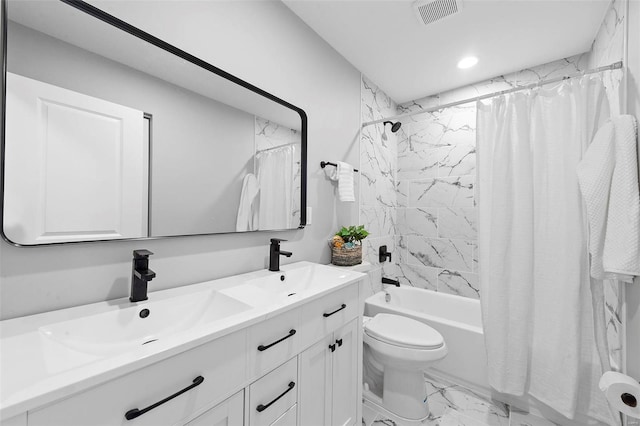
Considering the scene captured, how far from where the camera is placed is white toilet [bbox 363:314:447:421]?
5.20 ft

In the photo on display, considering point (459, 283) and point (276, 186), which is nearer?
point (276, 186)

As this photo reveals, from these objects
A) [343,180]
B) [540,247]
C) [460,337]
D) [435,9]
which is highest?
[435,9]

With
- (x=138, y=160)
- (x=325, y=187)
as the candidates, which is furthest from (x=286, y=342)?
(x=325, y=187)

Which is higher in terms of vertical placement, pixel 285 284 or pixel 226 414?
pixel 285 284

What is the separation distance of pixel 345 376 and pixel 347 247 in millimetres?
826

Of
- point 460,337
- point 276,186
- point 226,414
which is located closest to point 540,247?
point 460,337

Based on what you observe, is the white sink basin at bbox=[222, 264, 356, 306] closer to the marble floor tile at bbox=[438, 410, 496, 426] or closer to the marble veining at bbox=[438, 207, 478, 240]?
the marble floor tile at bbox=[438, 410, 496, 426]

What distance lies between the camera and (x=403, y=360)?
1593 mm

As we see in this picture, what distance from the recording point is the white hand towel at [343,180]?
200 centimetres

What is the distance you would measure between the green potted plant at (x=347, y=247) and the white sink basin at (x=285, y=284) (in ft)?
1.20

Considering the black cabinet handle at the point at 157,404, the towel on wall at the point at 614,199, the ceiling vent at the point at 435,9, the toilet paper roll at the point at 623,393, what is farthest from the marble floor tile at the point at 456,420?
the ceiling vent at the point at 435,9

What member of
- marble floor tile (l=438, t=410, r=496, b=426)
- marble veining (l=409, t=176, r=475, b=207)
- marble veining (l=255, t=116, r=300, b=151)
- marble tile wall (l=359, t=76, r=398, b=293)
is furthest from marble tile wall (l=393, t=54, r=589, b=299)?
marble veining (l=255, t=116, r=300, b=151)

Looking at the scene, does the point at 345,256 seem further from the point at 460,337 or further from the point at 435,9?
the point at 435,9

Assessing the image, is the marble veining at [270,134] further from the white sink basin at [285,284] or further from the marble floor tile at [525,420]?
the marble floor tile at [525,420]
